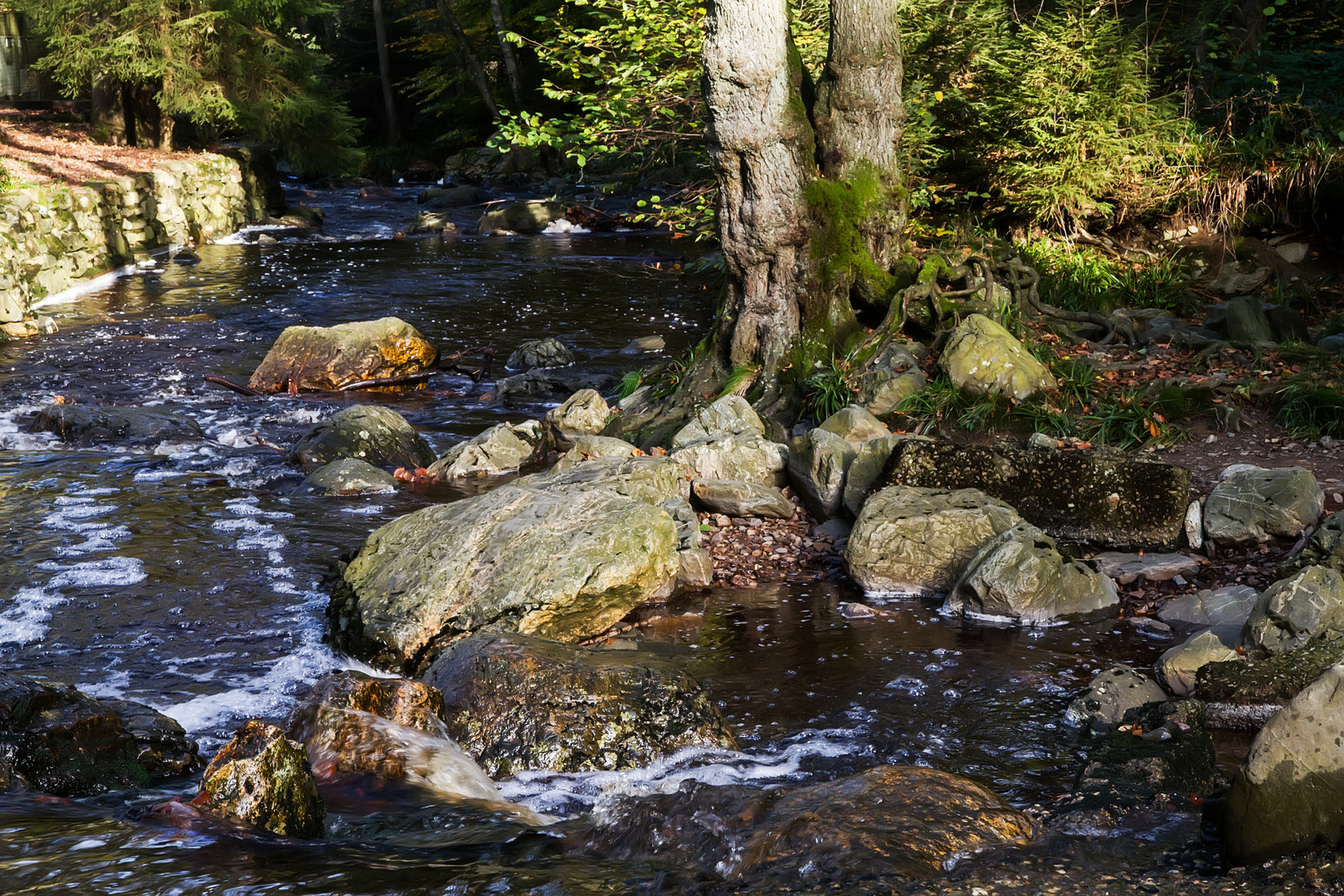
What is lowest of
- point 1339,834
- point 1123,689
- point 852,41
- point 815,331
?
point 1123,689

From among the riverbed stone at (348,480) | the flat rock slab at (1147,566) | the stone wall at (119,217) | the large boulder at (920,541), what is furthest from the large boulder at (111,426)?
the flat rock slab at (1147,566)

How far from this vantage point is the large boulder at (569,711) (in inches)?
191

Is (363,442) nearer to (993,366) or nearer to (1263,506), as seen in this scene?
(993,366)

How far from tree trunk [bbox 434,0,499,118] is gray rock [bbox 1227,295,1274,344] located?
29.7m

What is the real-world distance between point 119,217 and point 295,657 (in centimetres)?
1778

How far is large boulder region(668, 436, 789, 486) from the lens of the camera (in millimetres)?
8172

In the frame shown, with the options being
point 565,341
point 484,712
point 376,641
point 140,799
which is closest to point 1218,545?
point 484,712

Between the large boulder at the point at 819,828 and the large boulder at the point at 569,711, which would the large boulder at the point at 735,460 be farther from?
the large boulder at the point at 819,828

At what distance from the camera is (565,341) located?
46.2 ft

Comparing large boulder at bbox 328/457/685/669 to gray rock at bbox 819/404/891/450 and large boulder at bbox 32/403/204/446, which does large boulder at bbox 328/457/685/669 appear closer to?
gray rock at bbox 819/404/891/450

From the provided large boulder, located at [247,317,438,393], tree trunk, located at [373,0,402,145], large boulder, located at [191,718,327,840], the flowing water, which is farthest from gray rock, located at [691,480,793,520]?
tree trunk, located at [373,0,402,145]

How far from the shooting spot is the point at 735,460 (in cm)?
819

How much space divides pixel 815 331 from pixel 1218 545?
3721 mm

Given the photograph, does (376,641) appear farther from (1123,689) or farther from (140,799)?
(1123,689)
